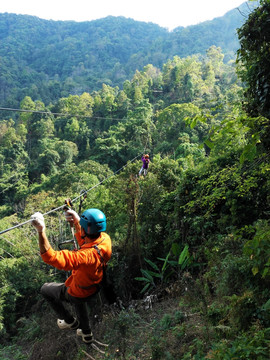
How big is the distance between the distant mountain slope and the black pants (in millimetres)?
75459

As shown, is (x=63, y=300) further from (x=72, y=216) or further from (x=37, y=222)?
(x=37, y=222)

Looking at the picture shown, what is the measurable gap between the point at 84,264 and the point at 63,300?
85cm

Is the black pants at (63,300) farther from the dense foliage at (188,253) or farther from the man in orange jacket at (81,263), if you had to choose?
the dense foliage at (188,253)

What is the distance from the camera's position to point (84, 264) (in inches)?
105

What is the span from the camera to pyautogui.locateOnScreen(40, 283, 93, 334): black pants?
3.11 metres

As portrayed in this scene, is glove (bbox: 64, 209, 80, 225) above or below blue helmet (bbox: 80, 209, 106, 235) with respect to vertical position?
below

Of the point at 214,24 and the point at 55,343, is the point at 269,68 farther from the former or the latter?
the point at 214,24

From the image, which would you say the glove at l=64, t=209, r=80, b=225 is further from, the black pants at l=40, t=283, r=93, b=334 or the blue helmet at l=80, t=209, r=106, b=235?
the black pants at l=40, t=283, r=93, b=334

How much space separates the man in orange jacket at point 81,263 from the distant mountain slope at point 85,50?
7554 cm

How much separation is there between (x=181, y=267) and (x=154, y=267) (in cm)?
88

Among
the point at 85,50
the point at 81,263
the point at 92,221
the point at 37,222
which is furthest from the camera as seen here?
the point at 85,50

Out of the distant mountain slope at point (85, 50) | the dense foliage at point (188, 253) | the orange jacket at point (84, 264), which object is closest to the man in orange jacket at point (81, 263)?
the orange jacket at point (84, 264)

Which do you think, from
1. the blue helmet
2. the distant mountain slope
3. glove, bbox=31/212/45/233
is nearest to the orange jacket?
the blue helmet

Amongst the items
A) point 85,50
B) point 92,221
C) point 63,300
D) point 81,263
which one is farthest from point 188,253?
point 85,50
